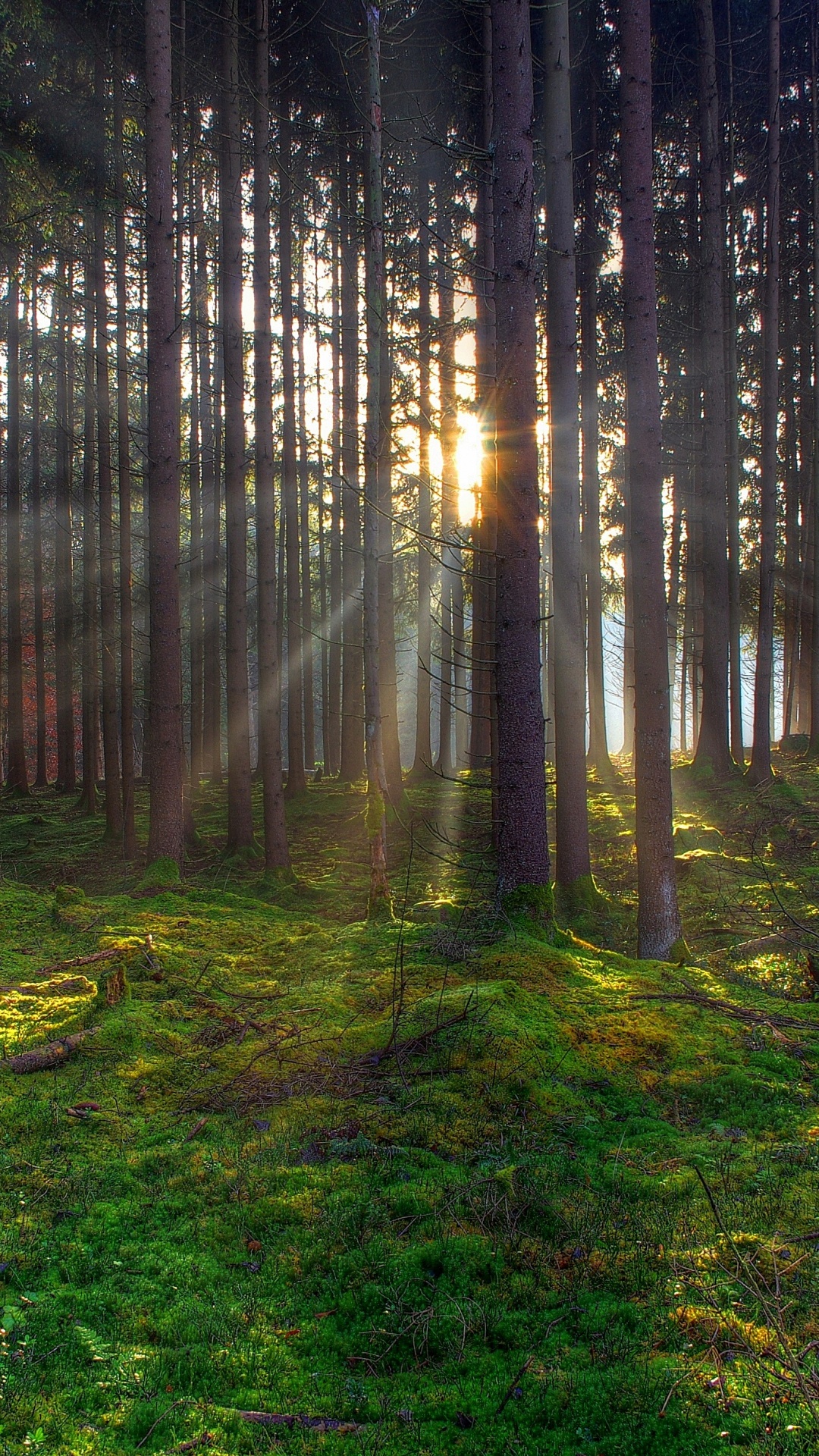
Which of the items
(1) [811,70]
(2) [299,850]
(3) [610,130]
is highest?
(1) [811,70]

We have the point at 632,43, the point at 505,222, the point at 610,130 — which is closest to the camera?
the point at 505,222

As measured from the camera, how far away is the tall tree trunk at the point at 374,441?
9203mm

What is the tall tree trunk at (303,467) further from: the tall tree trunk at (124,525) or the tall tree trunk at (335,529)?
the tall tree trunk at (124,525)

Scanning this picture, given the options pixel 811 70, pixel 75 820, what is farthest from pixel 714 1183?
pixel 811 70

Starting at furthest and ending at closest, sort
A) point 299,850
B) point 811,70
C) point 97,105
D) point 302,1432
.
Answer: point 811,70
point 299,850
point 97,105
point 302,1432

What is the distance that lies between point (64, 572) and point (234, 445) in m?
8.85

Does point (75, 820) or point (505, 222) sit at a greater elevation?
point (505, 222)

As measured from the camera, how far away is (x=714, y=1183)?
3.23 metres

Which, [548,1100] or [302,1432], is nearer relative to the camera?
[302,1432]

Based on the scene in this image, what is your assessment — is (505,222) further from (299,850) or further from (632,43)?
(299,850)

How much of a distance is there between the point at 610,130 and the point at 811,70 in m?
5.26

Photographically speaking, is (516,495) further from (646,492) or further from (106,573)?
(106,573)

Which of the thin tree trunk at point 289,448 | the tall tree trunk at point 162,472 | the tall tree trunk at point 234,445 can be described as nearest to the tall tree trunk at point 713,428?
the thin tree trunk at point 289,448

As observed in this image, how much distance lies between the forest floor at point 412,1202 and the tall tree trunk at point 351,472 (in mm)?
10272
